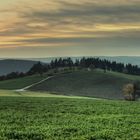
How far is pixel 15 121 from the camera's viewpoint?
1150 inches

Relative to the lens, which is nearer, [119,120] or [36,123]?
[36,123]

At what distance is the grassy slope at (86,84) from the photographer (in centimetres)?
15438

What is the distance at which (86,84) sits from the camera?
177m

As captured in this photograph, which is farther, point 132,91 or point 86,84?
point 86,84

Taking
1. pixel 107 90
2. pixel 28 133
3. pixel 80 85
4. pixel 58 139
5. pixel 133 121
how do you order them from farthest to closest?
1. pixel 80 85
2. pixel 107 90
3. pixel 133 121
4. pixel 28 133
5. pixel 58 139

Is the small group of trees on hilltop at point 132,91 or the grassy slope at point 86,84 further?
the grassy slope at point 86,84

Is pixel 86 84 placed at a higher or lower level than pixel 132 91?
lower

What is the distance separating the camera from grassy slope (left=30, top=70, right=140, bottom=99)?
154 metres

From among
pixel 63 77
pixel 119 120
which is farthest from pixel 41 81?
pixel 119 120

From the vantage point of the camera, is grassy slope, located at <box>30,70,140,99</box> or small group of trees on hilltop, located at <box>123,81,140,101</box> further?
grassy slope, located at <box>30,70,140,99</box>

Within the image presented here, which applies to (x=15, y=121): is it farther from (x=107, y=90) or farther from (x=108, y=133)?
(x=107, y=90)

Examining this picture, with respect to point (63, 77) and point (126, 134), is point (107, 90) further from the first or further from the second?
point (126, 134)

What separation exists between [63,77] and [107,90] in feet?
111

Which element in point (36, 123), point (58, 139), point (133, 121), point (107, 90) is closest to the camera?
point (58, 139)
